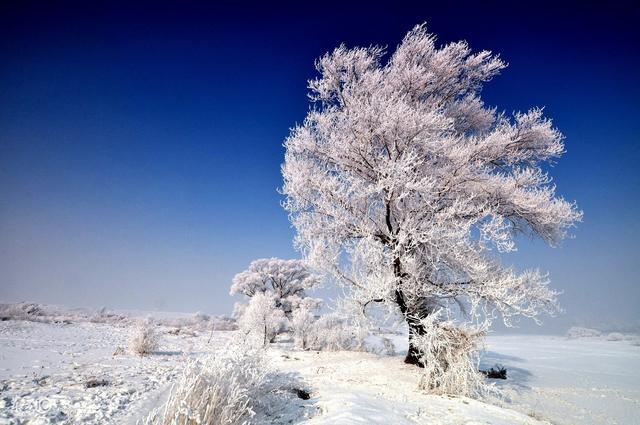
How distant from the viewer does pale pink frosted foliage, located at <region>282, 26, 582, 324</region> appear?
772 cm

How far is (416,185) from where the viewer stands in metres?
7.29

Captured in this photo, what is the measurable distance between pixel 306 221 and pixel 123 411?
611 cm

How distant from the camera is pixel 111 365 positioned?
256 inches

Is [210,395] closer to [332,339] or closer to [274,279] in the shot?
[332,339]

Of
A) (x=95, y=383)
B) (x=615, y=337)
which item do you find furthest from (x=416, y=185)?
(x=615, y=337)

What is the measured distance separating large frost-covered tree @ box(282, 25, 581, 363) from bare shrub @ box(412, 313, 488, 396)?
4.11 ft

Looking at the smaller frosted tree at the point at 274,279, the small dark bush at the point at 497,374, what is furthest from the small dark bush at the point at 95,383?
the smaller frosted tree at the point at 274,279

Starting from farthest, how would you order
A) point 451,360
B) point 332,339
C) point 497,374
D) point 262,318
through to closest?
point 262,318 < point 332,339 < point 497,374 < point 451,360

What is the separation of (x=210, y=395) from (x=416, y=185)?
19.0 ft

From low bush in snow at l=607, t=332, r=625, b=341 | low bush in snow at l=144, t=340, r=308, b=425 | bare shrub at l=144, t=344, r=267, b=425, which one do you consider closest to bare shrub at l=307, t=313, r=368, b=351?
low bush in snow at l=144, t=340, r=308, b=425

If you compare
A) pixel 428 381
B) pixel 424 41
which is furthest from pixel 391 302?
pixel 424 41

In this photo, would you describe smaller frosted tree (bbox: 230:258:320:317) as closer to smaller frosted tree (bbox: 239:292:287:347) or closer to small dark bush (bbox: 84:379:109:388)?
smaller frosted tree (bbox: 239:292:287:347)

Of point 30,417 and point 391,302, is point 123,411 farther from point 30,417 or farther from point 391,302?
point 391,302

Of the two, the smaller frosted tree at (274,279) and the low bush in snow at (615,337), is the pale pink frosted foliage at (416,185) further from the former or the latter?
the smaller frosted tree at (274,279)
